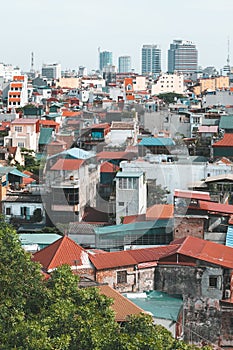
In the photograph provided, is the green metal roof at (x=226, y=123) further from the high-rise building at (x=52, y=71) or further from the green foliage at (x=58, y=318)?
the high-rise building at (x=52, y=71)

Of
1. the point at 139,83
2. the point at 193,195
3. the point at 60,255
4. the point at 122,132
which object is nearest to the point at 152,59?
the point at 139,83

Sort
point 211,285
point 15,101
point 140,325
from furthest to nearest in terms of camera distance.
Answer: point 15,101 < point 211,285 < point 140,325

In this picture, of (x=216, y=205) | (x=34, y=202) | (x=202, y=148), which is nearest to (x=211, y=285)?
(x=216, y=205)

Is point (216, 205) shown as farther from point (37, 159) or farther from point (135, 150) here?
point (37, 159)

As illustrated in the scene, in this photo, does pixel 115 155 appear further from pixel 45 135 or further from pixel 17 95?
pixel 17 95

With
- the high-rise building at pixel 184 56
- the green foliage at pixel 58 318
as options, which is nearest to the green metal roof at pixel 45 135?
the green foliage at pixel 58 318

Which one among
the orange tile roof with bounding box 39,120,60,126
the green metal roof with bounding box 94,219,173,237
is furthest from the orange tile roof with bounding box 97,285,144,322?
the orange tile roof with bounding box 39,120,60,126

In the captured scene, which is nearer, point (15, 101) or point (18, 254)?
point (18, 254)
